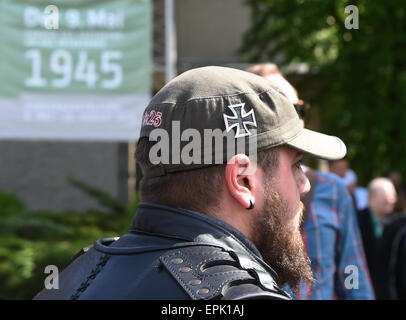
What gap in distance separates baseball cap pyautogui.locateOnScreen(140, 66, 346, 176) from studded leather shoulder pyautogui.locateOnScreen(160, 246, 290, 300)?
0.23m

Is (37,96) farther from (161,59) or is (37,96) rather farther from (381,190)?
(161,59)

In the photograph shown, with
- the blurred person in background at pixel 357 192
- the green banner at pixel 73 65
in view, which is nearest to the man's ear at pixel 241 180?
the green banner at pixel 73 65

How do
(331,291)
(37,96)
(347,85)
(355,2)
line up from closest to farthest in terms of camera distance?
(331,291) → (37,96) → (355,2) → (347,85)

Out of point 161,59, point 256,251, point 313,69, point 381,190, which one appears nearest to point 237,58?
point 161,59

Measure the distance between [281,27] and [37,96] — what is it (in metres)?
5.18

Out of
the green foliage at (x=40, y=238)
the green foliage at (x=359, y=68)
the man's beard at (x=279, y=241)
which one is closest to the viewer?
the man's beard at (x=279, y=241)

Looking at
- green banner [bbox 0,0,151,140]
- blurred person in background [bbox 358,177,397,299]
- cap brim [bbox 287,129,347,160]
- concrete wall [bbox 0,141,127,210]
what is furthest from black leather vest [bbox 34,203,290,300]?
concrete wall [bbox 0,141,127,210]

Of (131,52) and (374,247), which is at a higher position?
(131,52)

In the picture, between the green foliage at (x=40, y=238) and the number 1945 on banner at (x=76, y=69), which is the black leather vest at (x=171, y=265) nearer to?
the green foliage at (x=40, y=238)

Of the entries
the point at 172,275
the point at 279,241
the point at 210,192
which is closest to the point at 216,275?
the point at 172,275

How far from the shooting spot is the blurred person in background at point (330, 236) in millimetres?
3148

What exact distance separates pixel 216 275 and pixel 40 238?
6779 millimetres

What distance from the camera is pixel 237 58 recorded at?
552 inches

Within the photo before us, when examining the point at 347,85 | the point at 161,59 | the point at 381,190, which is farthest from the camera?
the point at 161,59
